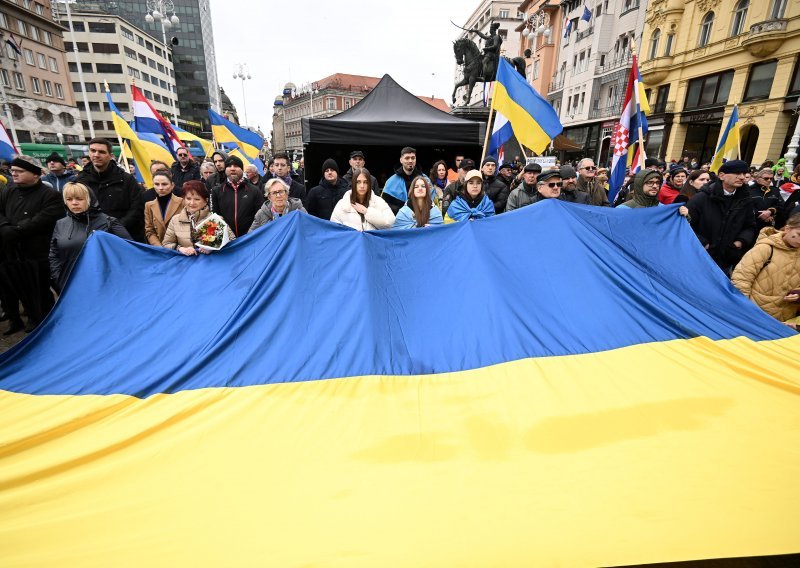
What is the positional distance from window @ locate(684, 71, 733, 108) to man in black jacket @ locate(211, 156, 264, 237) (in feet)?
83.4

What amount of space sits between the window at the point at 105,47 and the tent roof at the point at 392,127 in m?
63.5

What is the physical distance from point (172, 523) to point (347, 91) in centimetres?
7099

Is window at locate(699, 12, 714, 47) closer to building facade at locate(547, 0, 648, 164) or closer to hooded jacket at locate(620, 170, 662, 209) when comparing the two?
building facade at locate(547, 0, 648, 164)

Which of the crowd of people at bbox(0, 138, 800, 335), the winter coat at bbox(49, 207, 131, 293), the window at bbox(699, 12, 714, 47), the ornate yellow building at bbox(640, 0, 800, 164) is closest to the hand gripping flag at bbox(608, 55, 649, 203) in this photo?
the crowd of people at bbox(0, 138, 800, 335)

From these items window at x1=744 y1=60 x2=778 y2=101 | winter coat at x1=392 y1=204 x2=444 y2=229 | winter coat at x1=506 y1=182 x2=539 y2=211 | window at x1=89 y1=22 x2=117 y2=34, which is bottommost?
winter coat at x1=392 y1=204 x2=444 y2=229

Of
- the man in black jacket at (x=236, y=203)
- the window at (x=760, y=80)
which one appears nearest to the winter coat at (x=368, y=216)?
the man in black jacket at (x=236, y=203)

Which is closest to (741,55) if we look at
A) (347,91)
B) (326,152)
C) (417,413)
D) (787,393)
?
(326,152)

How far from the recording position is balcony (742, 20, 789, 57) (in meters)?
17.1

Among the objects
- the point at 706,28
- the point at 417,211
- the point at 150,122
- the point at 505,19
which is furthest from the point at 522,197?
the point at 505,19

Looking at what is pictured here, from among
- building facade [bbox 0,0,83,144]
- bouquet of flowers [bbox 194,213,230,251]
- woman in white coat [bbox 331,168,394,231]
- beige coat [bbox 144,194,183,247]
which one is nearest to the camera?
bouquet of flowers [bbox 194,213,230,251]

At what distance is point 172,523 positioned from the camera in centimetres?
147

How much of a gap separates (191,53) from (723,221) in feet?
283

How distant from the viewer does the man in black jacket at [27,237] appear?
379 centimetres

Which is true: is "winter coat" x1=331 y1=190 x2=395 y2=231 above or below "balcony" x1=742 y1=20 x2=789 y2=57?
below
